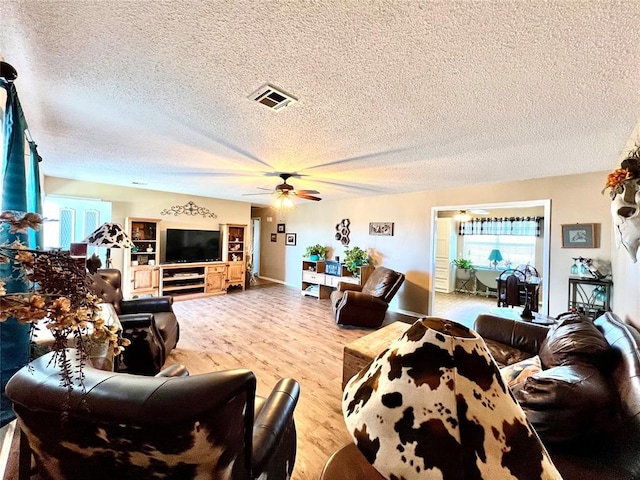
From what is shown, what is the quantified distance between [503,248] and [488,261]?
1.56 feet

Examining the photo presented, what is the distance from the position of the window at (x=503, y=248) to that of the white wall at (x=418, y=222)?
123 inches

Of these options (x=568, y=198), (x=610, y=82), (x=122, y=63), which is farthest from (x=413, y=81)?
(x=568, y=198)

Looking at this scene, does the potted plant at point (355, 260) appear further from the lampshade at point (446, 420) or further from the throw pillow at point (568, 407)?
the lampshade at point (446, 420)

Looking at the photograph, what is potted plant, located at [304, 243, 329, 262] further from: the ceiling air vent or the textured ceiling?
the ceiling air vent

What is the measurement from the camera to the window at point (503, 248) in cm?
633

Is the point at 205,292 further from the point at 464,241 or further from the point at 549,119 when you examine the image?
the point at 464,241

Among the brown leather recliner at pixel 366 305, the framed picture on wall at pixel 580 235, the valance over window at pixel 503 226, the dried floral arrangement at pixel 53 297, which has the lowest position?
the brown leather recliner at pixel 366 305

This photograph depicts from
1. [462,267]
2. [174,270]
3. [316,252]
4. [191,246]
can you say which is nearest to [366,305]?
[316,252]

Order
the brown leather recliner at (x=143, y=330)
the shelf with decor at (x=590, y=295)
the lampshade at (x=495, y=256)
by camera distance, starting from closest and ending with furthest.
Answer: the brown leather recliner at (x=143, y=330)
the shelf with decor at (x=590, y=295)
the lampshade at (x=495, y=256)

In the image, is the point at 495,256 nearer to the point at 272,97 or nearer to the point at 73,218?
the point at 272,97

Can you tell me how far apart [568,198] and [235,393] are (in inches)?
179

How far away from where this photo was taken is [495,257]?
6570mm

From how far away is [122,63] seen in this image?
4.61ft

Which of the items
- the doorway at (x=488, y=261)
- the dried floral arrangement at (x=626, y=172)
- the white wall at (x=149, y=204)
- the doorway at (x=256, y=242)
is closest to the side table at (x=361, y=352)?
the dried floral arrangement at (x=626, y=172)
